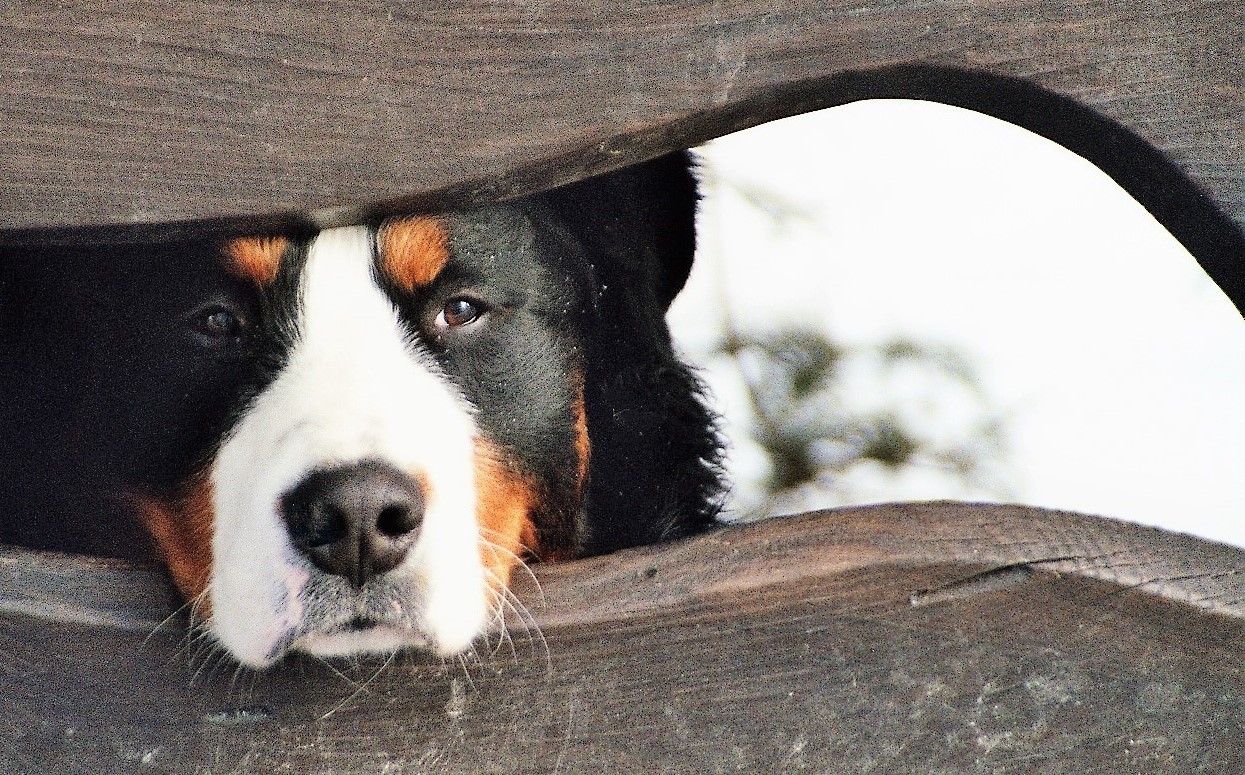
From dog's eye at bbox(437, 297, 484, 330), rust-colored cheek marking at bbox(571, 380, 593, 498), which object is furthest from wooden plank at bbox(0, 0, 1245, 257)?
rust-colored cheek marking at bbox(571, 380, 593, 498)

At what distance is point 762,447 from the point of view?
4379 mm

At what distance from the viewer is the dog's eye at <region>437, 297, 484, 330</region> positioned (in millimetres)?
1865

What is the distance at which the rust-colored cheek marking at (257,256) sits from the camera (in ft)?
5.68

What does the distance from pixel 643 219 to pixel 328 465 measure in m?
1.12

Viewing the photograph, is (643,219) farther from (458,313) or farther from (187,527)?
(187,527)

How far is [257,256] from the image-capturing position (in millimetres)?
1732

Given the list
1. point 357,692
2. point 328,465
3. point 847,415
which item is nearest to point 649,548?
point 357,692

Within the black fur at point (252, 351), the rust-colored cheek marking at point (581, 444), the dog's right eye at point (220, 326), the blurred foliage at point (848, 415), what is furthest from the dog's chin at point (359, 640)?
the blurred foliage at point (848, 415)

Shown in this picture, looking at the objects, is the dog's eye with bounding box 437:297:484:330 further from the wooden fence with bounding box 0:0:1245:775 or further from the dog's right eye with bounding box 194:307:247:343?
the wooden fence with bounding box 0:0:1245:775

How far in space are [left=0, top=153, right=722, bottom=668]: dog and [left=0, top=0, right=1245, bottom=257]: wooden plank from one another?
0.45 m

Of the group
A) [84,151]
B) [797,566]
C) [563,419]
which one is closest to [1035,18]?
[797,566]

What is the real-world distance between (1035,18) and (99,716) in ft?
3.19

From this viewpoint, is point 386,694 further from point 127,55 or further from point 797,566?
point 127,55

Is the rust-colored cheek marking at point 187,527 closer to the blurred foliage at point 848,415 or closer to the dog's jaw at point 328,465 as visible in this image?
the dog's jaw at point 328,465
